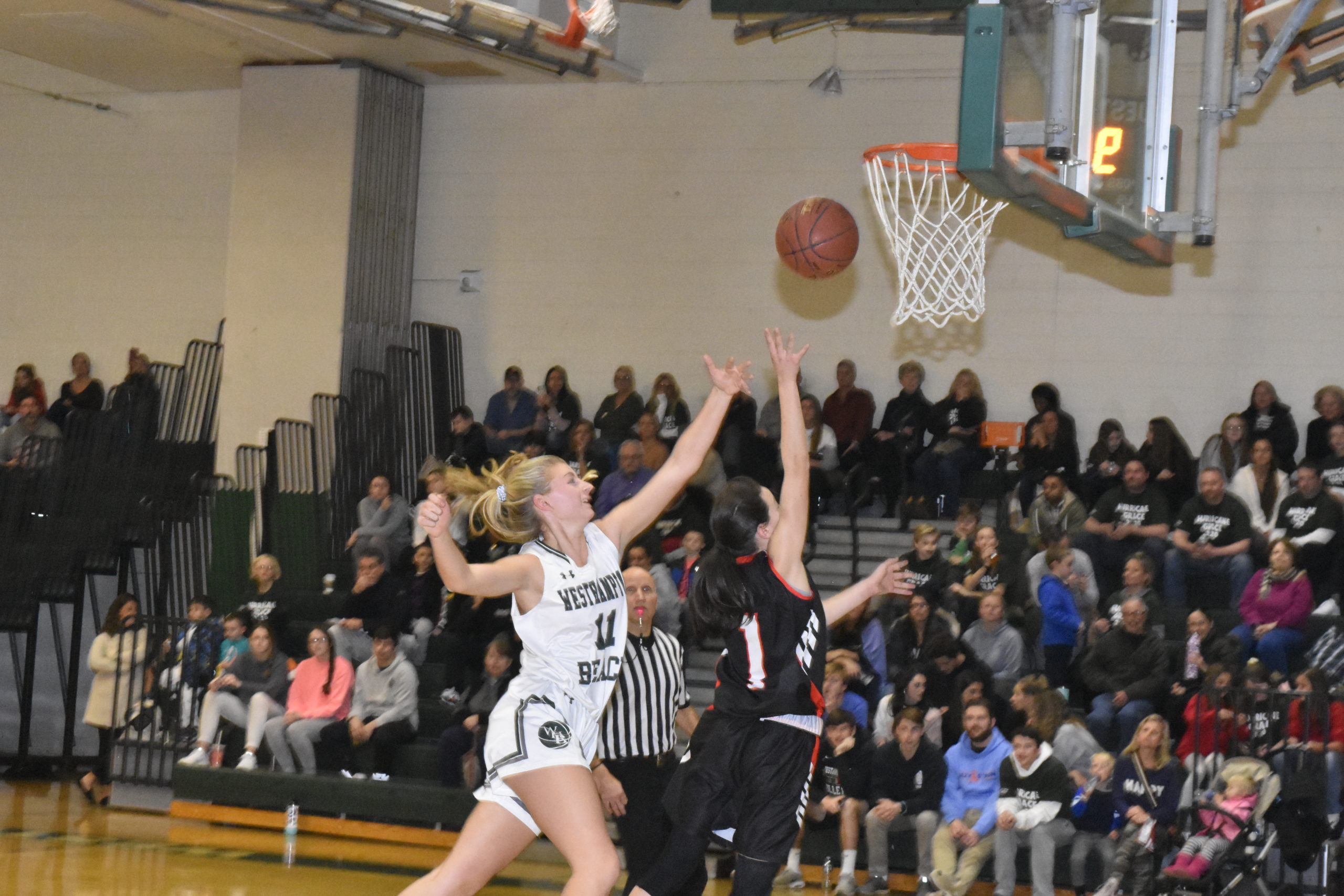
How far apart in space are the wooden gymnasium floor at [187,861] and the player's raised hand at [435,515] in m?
4.78

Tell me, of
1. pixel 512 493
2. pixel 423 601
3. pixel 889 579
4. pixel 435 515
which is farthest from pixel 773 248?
pixel 435 515

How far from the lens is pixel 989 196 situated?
6.04 metres

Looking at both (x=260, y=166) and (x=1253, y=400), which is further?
(x=260, y=166)

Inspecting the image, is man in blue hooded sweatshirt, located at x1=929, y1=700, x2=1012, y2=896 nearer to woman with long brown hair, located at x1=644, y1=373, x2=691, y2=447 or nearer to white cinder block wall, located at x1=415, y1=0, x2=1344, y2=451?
white cinder block wall, located at x1=415, y1=0, x2=1344, y2=451

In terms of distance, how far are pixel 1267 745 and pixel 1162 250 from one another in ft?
9.65

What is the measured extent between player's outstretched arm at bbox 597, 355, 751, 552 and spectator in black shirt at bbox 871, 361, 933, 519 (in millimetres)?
8758

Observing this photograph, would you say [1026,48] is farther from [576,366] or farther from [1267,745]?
[576,366]

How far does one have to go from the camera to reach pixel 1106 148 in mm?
6906

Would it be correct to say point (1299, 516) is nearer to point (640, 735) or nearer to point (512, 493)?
point (640, 735)

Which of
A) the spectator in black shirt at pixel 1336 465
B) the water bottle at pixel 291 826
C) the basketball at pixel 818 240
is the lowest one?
the water bottle at pixel 291 826

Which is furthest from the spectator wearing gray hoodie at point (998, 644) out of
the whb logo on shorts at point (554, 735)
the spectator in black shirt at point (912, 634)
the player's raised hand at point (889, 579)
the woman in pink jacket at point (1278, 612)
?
the whb logo on shorts at point (554, 735)

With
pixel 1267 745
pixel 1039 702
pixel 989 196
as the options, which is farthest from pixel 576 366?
pixel 989 196

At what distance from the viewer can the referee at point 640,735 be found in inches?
228

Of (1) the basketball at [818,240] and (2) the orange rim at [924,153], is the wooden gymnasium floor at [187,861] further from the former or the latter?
(2) the orange rim at [924,153]
